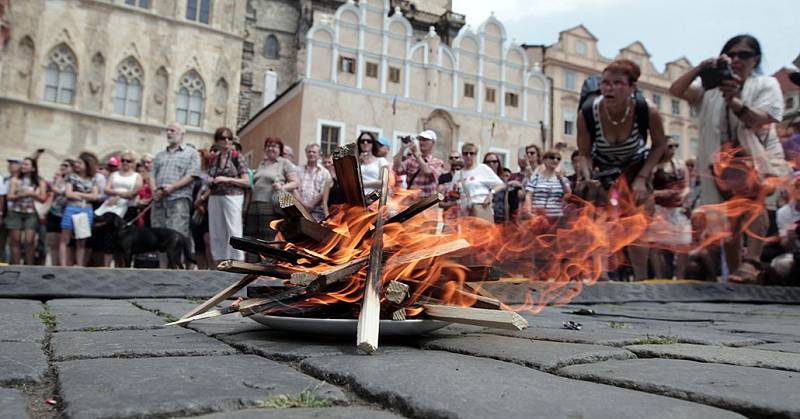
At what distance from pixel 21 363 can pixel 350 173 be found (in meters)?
1.25

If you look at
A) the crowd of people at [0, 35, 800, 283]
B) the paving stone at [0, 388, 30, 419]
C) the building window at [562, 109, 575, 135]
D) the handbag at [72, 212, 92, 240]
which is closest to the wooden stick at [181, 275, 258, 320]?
the paving stone at [0, 388, 30, 419]

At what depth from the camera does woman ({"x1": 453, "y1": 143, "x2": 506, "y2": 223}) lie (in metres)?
7.13

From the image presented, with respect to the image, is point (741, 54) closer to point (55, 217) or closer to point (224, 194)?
point (224, 194)

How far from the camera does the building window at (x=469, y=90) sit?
27.5m

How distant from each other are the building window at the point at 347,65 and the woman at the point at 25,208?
17.1 m

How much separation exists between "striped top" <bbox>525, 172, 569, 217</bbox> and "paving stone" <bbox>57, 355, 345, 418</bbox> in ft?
19.6

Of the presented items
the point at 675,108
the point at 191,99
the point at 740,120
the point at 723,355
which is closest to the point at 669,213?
the point at 740,120

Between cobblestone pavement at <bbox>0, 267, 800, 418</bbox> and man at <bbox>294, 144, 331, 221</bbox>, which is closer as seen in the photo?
cobblestone pavement at <bbox>0, 267, 800, 418</bbox>

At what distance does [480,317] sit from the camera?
203cm

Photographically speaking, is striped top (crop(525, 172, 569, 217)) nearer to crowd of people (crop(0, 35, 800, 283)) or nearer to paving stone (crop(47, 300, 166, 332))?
crowd of people (crop(0, 35, 800, 283))

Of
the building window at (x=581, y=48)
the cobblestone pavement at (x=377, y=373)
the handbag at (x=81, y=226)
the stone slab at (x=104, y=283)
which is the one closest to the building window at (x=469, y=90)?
the building window at (x=581, y=48)

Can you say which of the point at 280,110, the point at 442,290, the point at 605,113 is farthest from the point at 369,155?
the point at 280,110

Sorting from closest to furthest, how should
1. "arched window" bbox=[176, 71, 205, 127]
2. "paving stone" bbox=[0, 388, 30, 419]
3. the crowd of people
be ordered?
1. "paving stone" bbox=[0, 388, 30, 419]
2. the crowd of people
3. "arched window" bbox=[176, 71, 205, 127]

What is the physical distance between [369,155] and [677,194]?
369 cm
